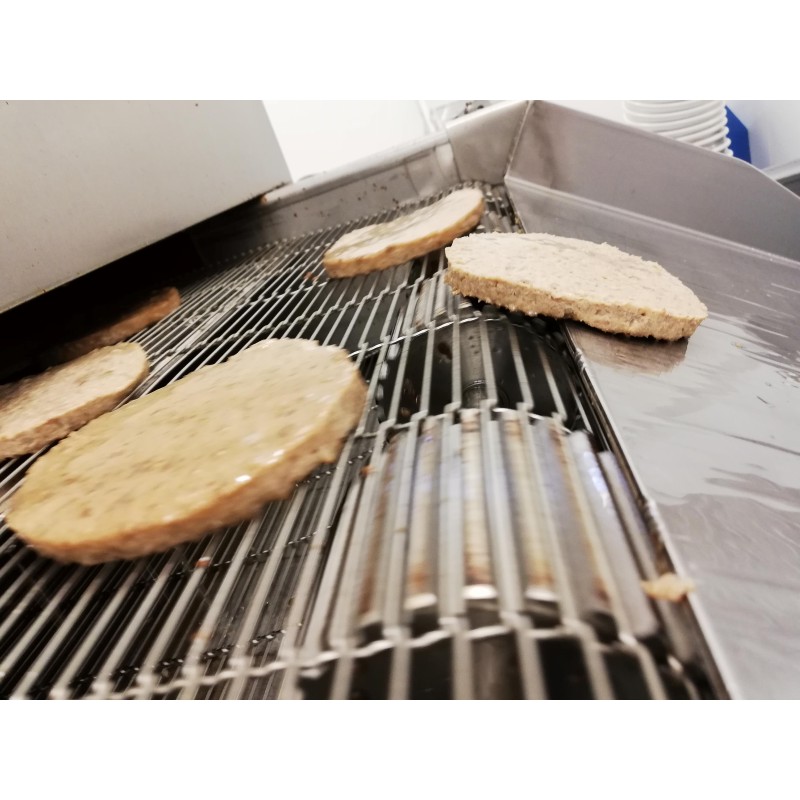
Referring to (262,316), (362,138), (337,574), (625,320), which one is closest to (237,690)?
(337,574)

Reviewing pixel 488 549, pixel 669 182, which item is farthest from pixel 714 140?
pixel 488 549

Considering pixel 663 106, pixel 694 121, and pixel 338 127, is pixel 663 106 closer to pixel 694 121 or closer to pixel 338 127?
pixel 694 121

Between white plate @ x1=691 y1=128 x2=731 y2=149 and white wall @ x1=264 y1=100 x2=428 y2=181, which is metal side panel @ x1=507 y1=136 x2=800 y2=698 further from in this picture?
white wall @ x1=264 y1=100 x2=428 y2=181

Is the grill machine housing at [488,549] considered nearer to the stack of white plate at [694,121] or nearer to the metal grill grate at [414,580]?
the metal grill grate at [414,580]

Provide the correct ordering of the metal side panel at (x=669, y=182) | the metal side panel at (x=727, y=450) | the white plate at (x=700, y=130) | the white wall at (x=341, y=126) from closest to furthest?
the metal side panel at (x=727, y=450) < the metal side panel at (x=669, y=182) < the white plate at (x=700, y=130) < the white wall at (x=341, y=126)

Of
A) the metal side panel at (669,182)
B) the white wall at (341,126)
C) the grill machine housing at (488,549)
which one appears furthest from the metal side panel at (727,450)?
the white wall at (341,126)

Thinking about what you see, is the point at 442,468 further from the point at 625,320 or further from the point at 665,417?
the point at 625,320

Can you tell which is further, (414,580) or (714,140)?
(714,140)
